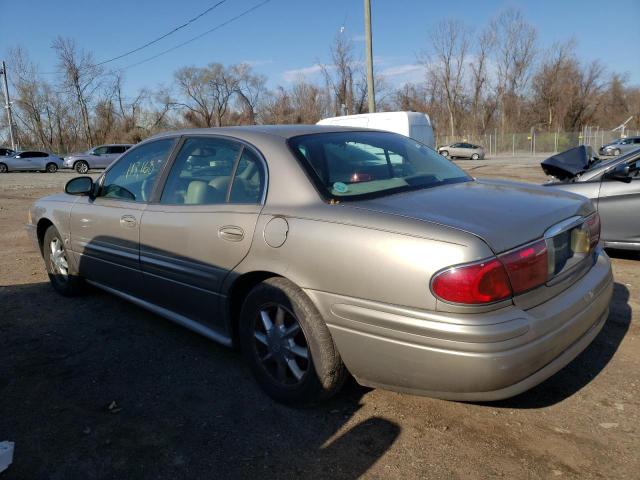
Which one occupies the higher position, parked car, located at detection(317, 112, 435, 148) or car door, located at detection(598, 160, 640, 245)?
parked car, located at detection(317, 112, 435, 148)

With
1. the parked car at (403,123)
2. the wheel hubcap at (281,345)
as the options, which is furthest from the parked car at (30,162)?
the wheel hubcap at (281,345)

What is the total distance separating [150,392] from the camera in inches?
121

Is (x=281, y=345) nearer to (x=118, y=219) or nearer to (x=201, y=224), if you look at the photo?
(x=201, y=224)

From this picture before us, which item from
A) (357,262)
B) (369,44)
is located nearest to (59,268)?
(357,262)

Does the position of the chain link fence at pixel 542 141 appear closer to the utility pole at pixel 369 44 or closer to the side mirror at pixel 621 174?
the utility pole at pixel 369 44

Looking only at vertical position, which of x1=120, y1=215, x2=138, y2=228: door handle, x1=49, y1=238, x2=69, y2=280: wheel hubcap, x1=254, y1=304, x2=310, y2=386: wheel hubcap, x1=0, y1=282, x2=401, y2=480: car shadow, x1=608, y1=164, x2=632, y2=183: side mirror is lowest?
x1=0, y1=282, x2=401, y2=480: car shadow

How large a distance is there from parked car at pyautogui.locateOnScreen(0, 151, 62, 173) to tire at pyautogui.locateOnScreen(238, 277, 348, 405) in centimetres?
3533

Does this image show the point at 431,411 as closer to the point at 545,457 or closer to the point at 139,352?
the point at 545,457

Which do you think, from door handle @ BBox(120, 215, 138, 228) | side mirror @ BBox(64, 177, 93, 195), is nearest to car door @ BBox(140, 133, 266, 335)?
door handle @ BBox(120, 215, 138, 228)

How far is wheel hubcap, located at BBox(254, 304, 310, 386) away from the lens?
8.94 feet

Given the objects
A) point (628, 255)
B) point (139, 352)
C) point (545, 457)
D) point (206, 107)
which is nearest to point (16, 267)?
point (139, 352)

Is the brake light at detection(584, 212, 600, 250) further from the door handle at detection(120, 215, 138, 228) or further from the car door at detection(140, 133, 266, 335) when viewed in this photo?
the door handle at detection(120, 215, 138, 228)

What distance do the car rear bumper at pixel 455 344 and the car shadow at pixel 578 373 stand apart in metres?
0.42

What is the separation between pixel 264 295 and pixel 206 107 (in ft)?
194
